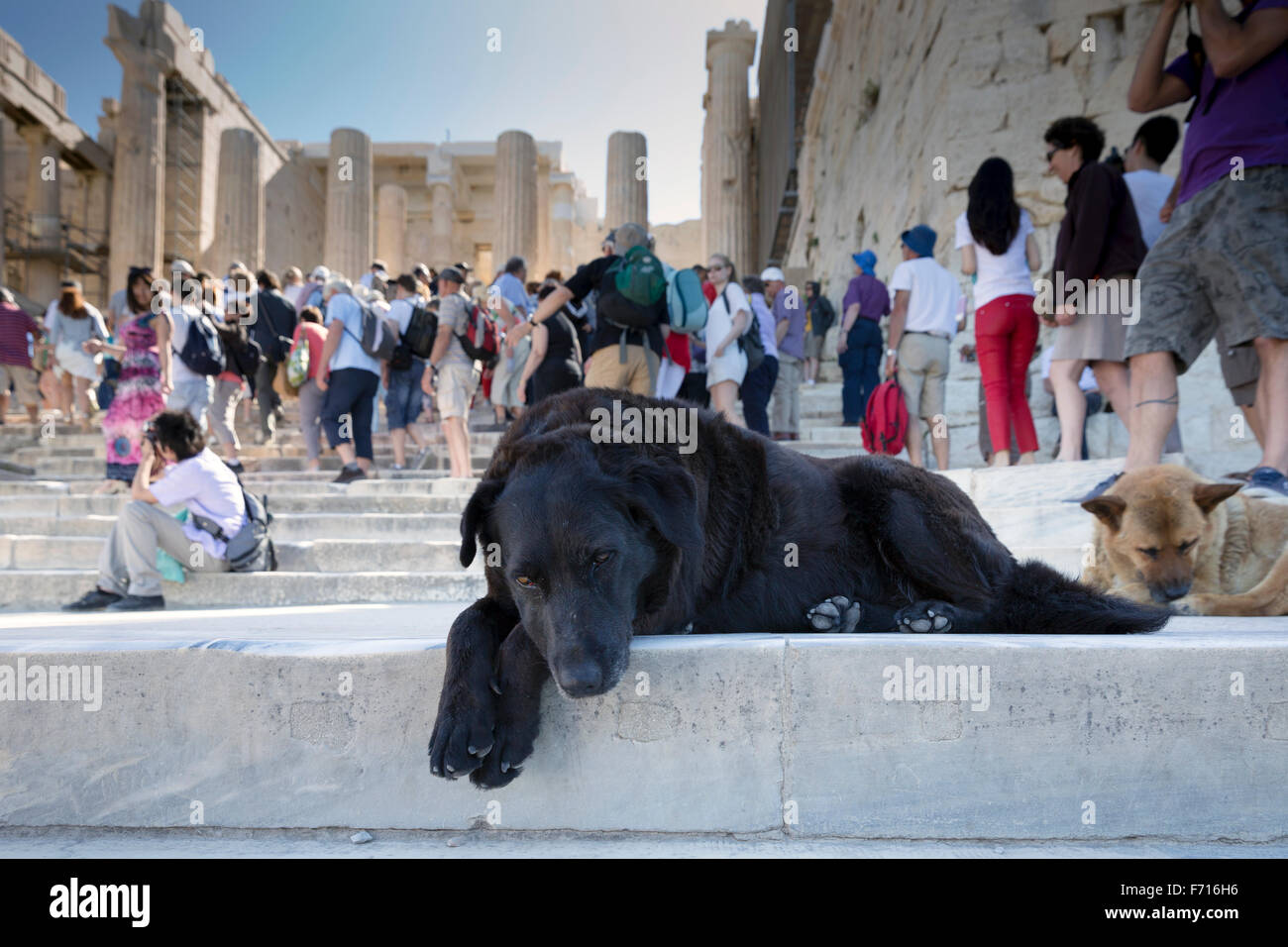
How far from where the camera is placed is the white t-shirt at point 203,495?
16.7 feet

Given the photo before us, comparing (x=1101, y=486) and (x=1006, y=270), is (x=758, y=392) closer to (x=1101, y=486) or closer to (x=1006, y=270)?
(x=1006, y=270)

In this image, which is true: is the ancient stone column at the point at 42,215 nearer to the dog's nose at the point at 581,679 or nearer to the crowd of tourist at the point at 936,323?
the crowd of tourist at the point at 936,323

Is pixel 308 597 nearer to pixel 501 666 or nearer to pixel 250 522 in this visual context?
pixel 250 522

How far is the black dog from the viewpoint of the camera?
6.88 ft

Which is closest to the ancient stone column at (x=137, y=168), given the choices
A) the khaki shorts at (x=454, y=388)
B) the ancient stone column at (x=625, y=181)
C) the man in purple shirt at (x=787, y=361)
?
the ancient stone column at (x=625, y=181)

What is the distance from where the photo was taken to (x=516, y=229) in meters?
24.3

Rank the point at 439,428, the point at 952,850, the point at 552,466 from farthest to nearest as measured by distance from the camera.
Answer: the point at 439,428 < the point at 552,466 < the point at 952,850

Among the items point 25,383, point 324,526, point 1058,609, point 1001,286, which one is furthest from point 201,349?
point 25,383

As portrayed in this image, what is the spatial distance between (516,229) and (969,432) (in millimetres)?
17178

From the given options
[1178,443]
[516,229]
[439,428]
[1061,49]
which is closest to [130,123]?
[516,229]

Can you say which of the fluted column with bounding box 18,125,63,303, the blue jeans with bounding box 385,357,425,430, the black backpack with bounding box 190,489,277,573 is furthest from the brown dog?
the fluted column with bounding box 18,125,63,303

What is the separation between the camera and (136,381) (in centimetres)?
775

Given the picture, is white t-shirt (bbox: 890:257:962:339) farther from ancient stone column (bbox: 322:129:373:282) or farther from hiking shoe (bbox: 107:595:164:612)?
ancient stone column (bbox: 322:129:373:282)

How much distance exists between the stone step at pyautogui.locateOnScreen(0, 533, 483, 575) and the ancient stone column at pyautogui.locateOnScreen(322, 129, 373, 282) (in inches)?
869
